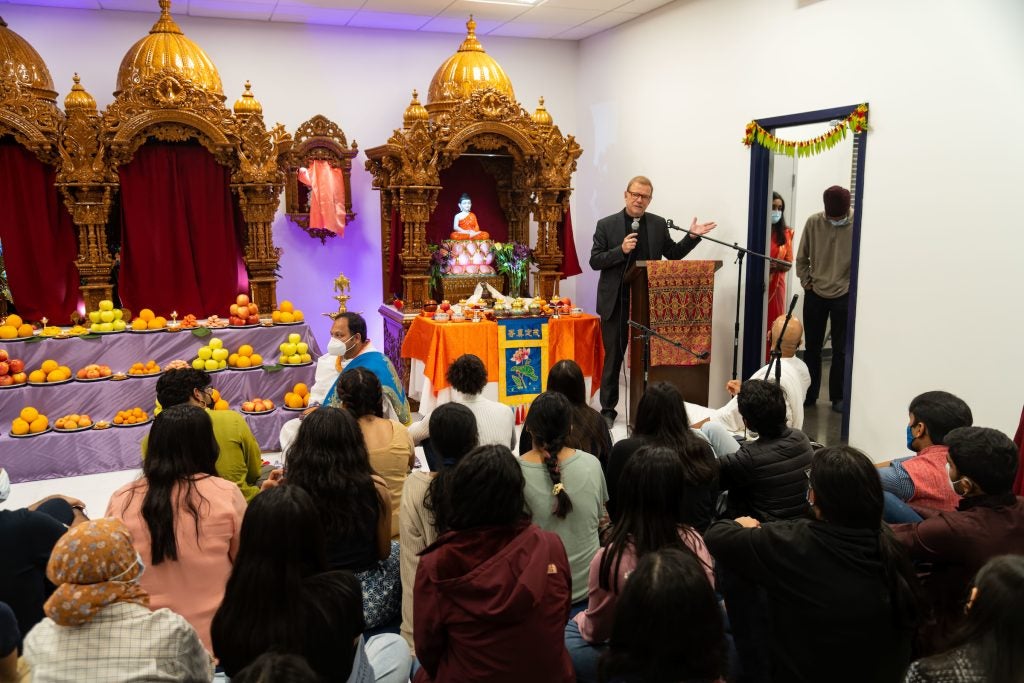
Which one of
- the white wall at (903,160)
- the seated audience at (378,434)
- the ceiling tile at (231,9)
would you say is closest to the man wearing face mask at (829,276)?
the white wall at (903,160)

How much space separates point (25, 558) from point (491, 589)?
1513 mm

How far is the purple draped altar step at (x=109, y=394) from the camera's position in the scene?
5.51 metres

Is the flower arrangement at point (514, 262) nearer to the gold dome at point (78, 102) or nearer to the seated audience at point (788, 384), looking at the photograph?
the seated audience at point (788, 384)

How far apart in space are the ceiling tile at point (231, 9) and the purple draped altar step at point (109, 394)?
2992 millimetres

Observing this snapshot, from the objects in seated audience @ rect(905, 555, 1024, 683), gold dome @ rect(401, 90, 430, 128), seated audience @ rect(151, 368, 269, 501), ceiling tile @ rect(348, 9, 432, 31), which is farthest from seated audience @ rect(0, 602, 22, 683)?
ceiling tile @ rect(348, 9, 432, 31)

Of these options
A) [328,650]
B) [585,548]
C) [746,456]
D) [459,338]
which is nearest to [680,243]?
[459,338]

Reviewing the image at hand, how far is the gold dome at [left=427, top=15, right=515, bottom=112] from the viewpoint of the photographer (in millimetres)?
7477

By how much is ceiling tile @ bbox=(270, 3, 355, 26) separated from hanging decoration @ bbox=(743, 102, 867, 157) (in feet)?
12.9

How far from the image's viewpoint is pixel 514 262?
792 centimetres

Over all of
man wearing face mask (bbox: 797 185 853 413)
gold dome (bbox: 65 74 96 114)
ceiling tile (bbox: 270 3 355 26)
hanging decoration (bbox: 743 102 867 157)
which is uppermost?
ceiling tile (bbox: 270 3 355 26)

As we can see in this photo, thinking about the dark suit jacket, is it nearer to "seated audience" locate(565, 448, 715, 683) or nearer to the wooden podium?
the wooden podium

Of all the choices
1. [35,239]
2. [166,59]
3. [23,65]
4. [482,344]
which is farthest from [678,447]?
[23,65]

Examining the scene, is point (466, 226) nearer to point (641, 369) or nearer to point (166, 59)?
point (641, 369)

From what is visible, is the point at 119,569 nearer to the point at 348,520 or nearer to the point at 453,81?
the point at 348,520
